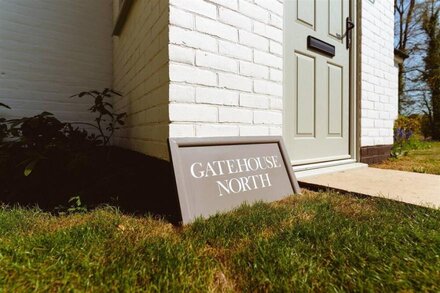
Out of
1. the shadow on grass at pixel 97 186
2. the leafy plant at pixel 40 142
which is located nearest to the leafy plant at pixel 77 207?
the shadow on grass at pixel 97 186

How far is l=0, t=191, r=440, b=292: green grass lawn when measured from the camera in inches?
37.2

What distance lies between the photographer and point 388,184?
7.86 feet

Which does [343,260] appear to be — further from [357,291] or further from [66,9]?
[66,9]

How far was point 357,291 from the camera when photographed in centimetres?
90

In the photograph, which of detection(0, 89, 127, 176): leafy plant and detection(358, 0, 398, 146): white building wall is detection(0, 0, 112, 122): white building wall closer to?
detection(0, 89, 127, 176): leafy plant

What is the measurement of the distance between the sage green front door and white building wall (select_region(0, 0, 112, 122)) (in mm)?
2734

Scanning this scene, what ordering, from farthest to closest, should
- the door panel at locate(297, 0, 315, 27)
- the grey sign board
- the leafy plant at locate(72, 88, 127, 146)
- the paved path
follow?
1. the leafy plant at locate(72, 88, 127, 146)
2. the door panel at locate(297, 0, 315, 27)
3. the paved path
4. the grey sign board

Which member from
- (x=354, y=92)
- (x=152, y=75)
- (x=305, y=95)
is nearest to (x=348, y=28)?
(x=354, y=92)

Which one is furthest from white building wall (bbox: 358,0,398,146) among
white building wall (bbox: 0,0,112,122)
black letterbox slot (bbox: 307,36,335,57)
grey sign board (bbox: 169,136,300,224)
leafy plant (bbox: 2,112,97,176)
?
white building wall (bbox: 0,0,112,122)

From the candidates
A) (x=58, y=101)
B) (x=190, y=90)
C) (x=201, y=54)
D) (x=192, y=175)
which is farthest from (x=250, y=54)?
(x=58, y=101)

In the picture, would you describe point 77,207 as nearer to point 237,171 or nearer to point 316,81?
point 237,171

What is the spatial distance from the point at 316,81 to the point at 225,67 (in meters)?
1.37

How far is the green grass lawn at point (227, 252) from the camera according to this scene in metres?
0.94

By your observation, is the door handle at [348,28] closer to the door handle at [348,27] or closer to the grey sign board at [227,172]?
the door handle at [348,27]
